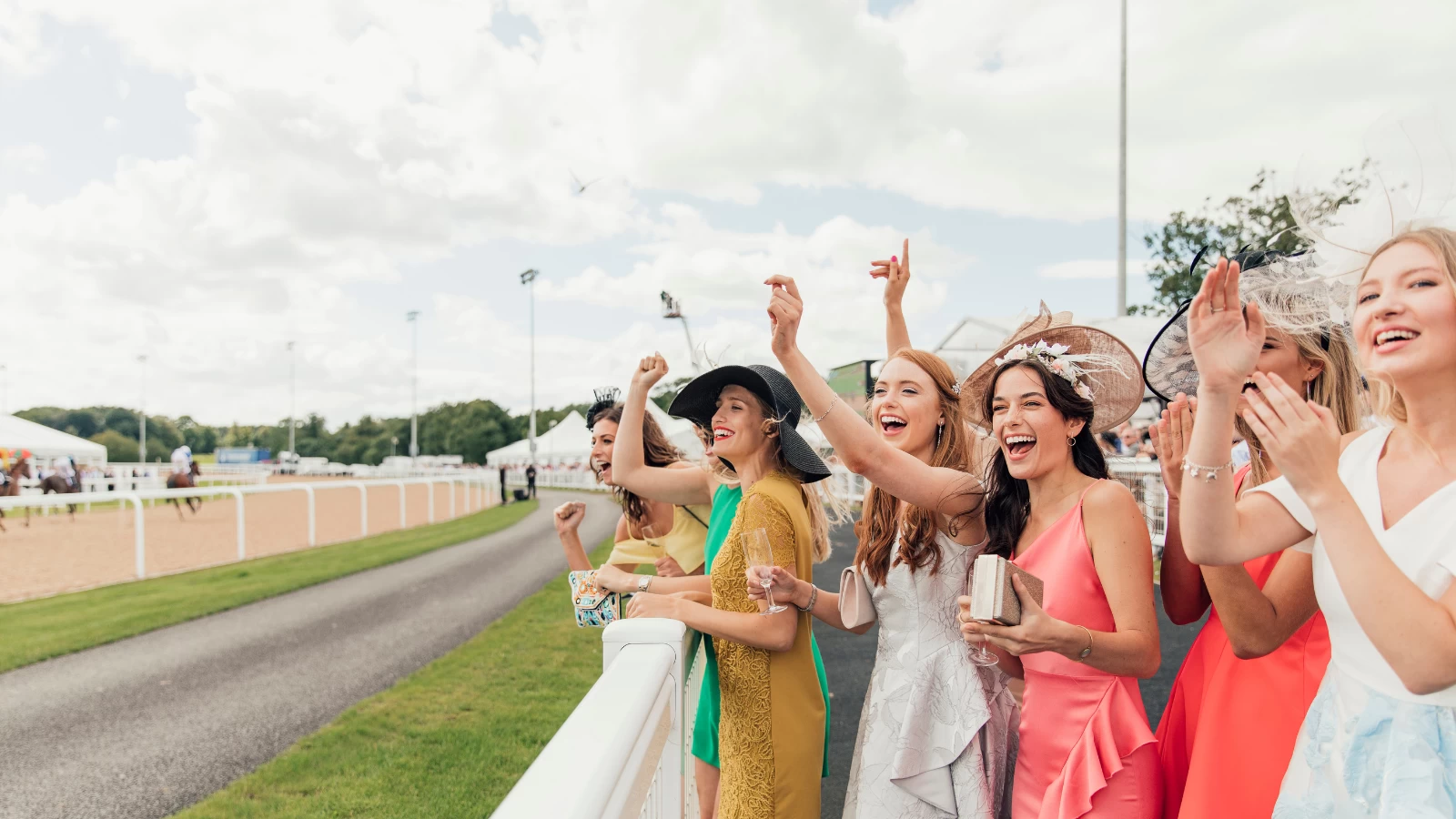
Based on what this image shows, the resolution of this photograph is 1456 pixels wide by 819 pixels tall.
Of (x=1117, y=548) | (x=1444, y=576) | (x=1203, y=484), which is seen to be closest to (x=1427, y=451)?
(x=1444, y=576)

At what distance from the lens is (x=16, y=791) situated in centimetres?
440

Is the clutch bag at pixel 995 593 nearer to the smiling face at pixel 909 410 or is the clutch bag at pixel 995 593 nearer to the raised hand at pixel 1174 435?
the raised hand at pixel 1174 435

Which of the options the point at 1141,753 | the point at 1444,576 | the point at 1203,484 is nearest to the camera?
the point at 1444,576

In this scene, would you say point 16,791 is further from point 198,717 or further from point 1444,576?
point 1444,576

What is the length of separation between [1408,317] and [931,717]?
1401mm

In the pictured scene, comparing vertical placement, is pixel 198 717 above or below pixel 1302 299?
below

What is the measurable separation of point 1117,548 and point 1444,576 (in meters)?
0.69

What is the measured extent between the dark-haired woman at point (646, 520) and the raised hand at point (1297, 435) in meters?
2.48

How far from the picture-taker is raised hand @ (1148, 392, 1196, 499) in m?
1.87

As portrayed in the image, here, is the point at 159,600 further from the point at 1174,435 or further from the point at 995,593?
the point at 1174,435

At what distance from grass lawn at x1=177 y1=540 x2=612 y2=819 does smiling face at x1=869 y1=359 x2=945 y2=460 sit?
2.88 meters

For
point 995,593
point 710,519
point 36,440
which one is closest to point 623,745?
point 995,593

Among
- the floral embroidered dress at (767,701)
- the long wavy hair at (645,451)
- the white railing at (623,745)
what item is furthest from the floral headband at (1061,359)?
the long wavy hair at (645,451)

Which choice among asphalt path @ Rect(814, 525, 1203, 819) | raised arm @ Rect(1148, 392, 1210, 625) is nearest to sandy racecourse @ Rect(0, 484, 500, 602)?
asphalt path @ Rect(814, 525, 1203, 819)
